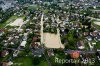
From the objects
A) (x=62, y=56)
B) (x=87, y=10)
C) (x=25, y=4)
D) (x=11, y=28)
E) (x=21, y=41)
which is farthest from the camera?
(x=25, y=4)

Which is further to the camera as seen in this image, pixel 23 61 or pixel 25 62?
pixel 23 61

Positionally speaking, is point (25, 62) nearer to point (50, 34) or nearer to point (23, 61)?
point (23, 61)

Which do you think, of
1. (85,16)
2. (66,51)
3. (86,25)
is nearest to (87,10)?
(85,16)

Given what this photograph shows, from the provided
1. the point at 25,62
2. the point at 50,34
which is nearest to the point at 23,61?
the point at 25,62

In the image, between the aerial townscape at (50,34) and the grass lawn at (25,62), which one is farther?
the aerial townscape at (50,34)

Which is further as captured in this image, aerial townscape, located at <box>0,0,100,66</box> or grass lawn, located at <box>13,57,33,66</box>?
aerial townscape, located at <box>0,0,100,66</box>

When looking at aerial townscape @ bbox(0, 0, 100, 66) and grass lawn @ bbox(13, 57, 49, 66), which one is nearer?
grass lawn @ bbox(13, 57, 49, 66)

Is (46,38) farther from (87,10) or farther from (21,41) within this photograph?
(87,10)

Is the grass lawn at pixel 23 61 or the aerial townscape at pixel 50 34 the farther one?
the aerial townscape at pixel 50 34
